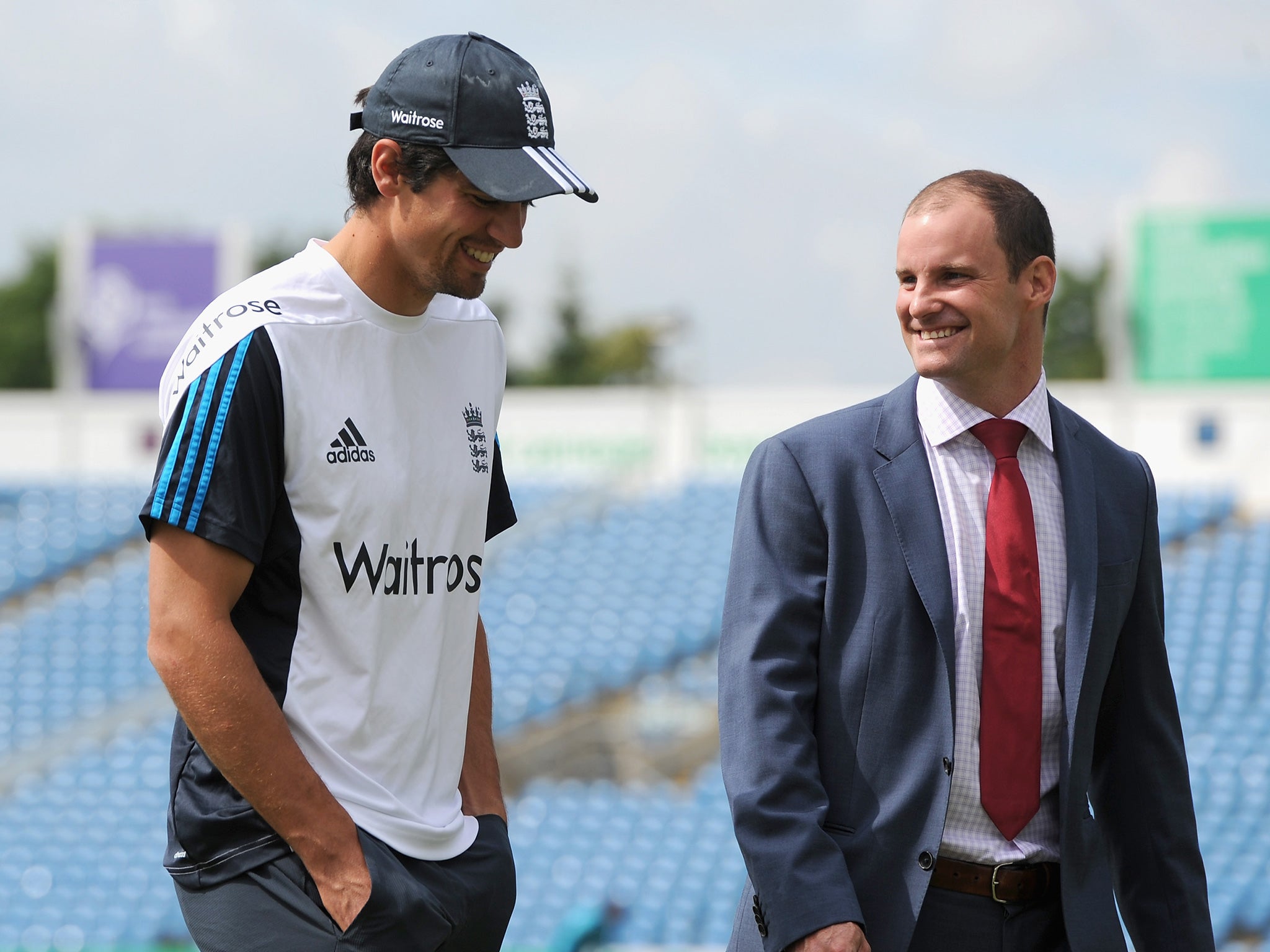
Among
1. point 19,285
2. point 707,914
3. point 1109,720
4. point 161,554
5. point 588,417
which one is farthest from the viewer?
point 19,285

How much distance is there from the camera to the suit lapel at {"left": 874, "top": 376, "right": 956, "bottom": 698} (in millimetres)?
1940

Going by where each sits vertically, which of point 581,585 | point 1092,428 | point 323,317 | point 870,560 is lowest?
point 581,585

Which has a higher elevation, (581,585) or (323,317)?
(323,317)

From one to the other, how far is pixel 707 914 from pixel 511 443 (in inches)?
311

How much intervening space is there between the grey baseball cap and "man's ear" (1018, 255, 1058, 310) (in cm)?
69

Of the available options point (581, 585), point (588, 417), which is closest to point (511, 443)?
point (588, 417)

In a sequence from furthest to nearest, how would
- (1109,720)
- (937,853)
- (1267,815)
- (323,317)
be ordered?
1. (1267,815)
2. (1109,720)
3. (937,853)
4. (323,317)

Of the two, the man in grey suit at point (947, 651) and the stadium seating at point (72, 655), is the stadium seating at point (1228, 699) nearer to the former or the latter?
the man in grey suit at point (947, 651)

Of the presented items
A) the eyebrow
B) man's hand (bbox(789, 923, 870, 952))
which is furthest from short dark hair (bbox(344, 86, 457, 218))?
man's hand (bbox(789, 923, 870, 952))

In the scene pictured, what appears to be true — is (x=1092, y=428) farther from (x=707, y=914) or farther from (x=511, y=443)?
(x=511, y=443)

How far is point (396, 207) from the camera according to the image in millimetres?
1819

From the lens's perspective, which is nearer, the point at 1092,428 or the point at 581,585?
the point at 1092,428

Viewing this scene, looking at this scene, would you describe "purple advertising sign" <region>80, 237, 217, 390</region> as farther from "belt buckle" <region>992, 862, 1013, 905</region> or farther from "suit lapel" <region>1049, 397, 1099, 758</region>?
"belt buckle" <region>992, 862, 1013, 905</region>

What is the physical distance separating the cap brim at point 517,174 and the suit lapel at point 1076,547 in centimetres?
86
